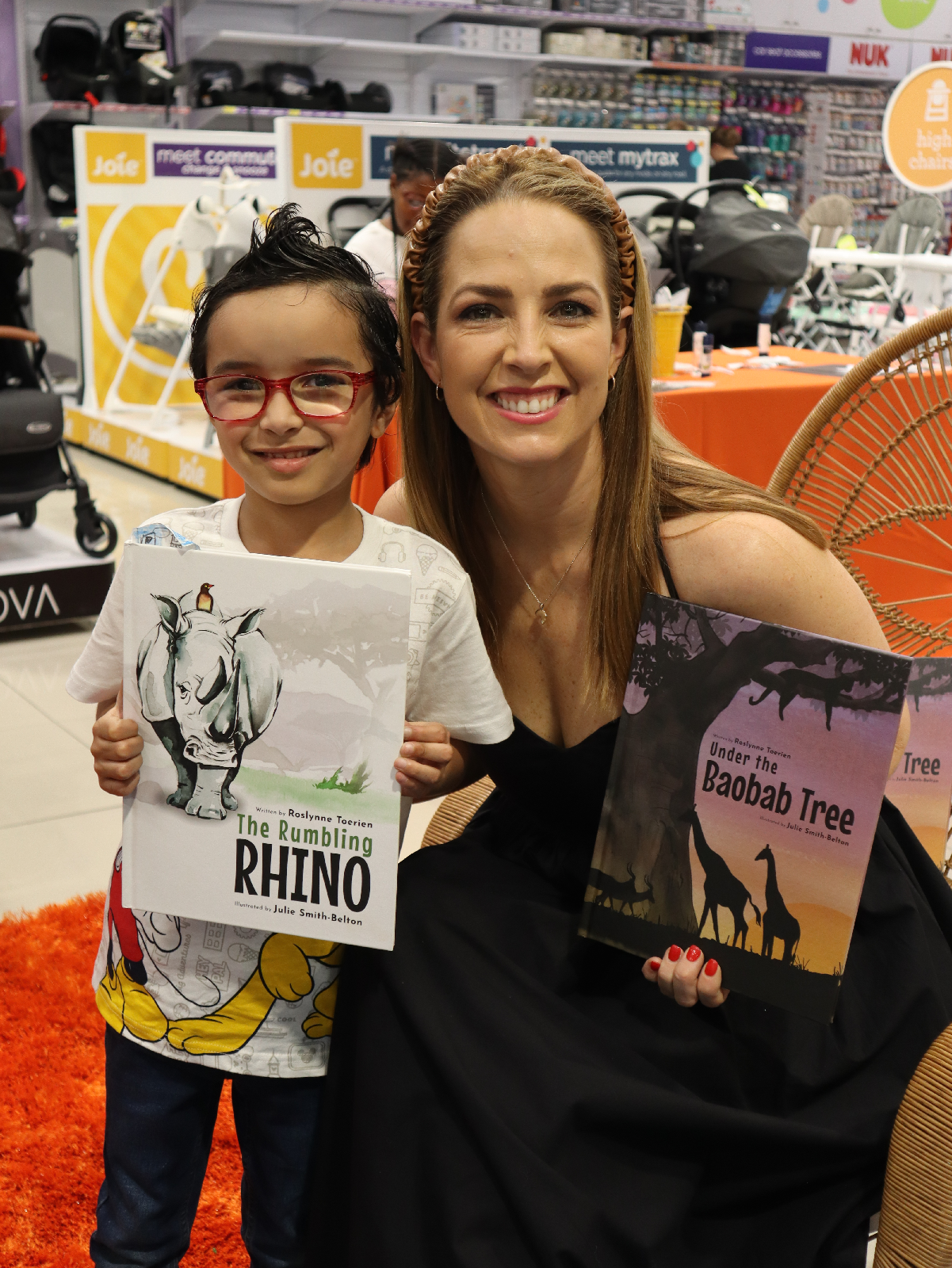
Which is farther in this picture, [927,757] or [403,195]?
[403,195]

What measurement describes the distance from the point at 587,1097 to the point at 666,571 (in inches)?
20.4

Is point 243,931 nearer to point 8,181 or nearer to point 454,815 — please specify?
point 454,815

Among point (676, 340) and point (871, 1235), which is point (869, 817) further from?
point (676, 340)

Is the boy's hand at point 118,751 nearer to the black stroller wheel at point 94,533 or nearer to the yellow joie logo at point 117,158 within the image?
the black stroller wheel at point 94,533

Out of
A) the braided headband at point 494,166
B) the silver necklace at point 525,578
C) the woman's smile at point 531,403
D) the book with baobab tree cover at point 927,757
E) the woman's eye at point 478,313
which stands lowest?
the book with baobab tree cover at point 927,757

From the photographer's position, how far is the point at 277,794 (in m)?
1.03

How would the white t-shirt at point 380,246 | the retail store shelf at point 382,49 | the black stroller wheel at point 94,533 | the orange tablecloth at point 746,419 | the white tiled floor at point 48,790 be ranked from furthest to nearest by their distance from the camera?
1. the retail store shelf at point 382,49
2. the white t-shirt at point 380,246
3. the black stroller wheel at point 94,533
4. the orange tablecloth at point 746,419
5. the white tiled floor at point 48,790

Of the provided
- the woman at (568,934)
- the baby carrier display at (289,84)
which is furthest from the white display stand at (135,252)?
the woman at (568,934)

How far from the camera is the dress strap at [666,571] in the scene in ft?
4.14

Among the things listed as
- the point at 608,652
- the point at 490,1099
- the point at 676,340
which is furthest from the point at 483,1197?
the point at 676,340

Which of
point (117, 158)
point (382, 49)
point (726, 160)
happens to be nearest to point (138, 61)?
point (117, 158)

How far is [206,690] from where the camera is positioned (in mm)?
1029

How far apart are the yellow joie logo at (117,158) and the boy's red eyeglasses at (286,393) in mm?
6343

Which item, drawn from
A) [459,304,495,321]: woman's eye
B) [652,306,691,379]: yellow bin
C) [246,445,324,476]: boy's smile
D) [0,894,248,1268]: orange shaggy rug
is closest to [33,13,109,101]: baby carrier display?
[652,306,691,379]: yellow bin
